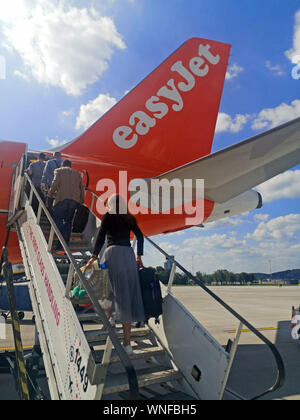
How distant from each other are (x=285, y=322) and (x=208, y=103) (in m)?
8.72

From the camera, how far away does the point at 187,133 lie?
33.3 feet

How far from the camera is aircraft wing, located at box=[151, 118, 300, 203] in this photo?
502cm

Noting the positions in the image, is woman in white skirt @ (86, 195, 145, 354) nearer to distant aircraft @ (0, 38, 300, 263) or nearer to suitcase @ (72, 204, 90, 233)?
suitcase @ (72, 204, 90, 233)

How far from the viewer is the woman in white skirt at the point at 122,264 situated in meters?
3.50

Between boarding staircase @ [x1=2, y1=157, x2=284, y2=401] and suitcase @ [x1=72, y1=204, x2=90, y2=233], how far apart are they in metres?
0.80

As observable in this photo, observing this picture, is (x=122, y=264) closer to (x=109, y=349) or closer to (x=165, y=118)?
(x=109, y=349)

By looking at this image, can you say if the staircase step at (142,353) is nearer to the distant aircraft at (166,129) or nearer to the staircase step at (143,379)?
the staircase step at (143,379)

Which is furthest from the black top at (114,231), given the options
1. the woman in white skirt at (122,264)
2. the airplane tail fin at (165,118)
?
the airplane tail fin at (165,118)

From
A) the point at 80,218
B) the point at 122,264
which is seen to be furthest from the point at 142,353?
the point at 80,218

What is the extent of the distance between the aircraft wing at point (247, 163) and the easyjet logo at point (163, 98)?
380 cm

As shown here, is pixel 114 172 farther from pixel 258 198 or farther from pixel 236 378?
pixel 236 378

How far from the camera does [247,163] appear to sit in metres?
5.95

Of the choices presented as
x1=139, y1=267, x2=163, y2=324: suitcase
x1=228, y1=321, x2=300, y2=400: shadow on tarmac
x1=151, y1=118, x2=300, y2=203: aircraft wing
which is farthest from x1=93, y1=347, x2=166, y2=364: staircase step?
x1=151, y1=118, x2=300, y2=203: aircraft wing
